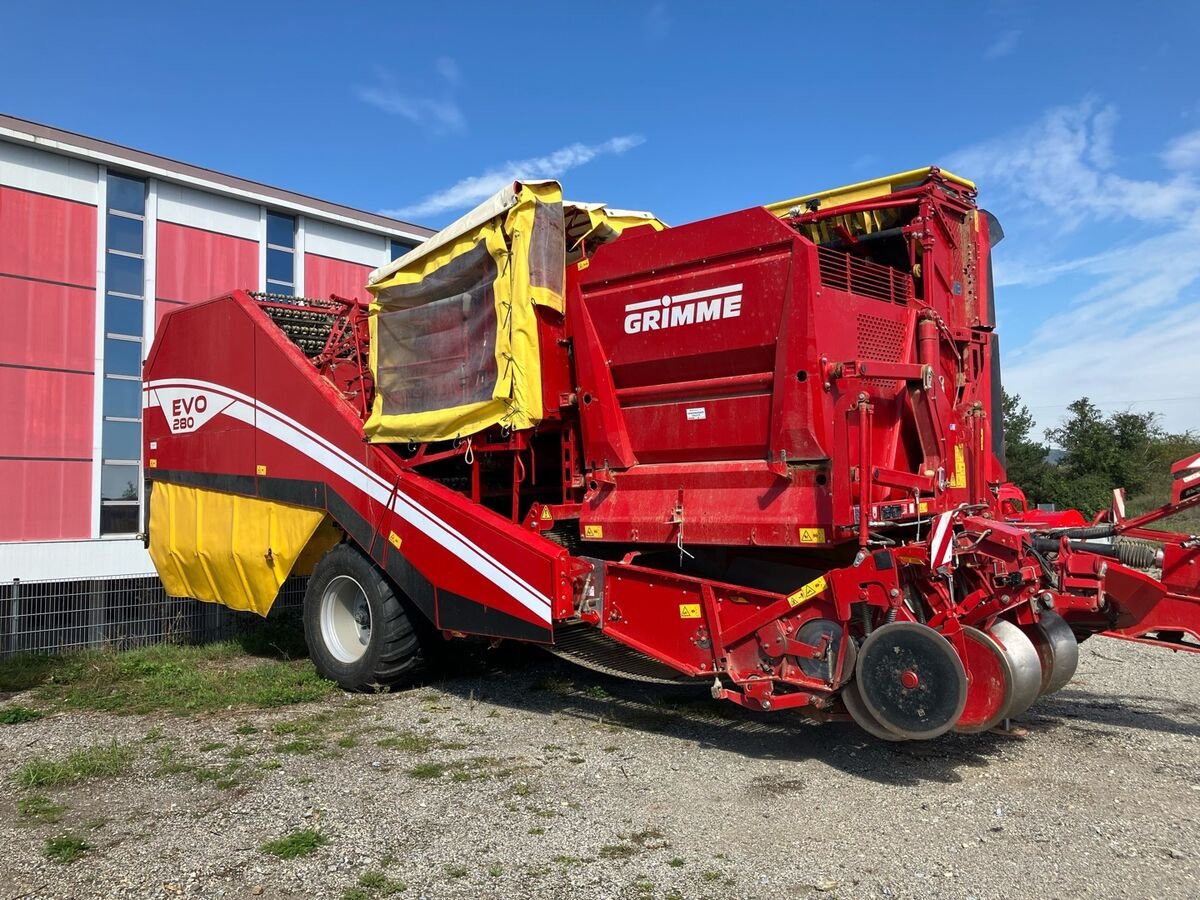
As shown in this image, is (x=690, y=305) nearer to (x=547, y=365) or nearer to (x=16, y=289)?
(x=547, y=365)

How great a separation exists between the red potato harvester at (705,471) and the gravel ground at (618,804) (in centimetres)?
44

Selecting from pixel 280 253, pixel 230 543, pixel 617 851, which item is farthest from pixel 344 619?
pixel 280 253

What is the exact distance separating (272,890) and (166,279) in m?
13.6

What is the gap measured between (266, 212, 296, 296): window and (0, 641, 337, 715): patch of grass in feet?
29.5

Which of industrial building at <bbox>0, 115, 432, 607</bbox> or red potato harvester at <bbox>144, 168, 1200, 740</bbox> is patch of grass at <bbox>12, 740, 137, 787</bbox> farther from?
industrial building at <bbox>0, 115, 432, 607</bbox>

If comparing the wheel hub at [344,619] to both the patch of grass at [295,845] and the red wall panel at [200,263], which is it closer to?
the patch of grass at [295,845]

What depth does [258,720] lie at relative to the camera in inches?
233

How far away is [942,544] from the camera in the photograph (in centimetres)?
437

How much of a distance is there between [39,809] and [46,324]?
1164cm

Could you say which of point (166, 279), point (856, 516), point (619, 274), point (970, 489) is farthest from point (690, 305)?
point (166, 279)

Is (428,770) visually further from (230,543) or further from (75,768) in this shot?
(230,543)

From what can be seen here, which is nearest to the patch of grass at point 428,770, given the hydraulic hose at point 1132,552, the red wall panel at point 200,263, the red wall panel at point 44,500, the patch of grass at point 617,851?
the patch of grass at point 617,851

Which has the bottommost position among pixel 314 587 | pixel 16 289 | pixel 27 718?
pixel 27 718

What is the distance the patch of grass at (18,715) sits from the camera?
605 cm
